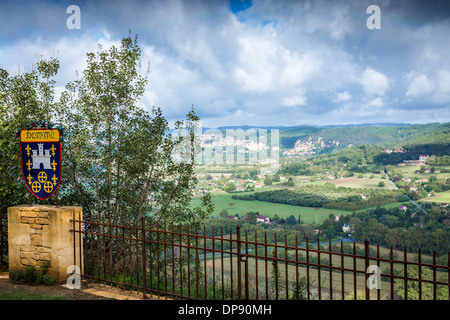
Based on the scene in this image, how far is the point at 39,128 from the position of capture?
21.7ft

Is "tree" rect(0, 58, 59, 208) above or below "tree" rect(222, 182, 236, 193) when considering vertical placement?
above

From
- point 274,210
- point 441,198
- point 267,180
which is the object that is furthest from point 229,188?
point 441,198

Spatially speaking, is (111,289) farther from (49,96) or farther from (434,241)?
(434,241)

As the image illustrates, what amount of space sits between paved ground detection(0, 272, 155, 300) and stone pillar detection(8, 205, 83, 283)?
319 millimetres

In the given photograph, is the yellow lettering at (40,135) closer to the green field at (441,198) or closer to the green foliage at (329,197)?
the green foliage at (329,197)

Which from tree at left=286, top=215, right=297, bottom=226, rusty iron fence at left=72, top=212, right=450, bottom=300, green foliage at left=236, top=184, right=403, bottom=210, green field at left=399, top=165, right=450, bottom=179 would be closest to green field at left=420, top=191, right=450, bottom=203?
green foliage at left=236, top=184, right=403, bottom=210

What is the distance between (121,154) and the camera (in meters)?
10.7

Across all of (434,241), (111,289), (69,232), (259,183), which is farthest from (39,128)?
(259,183)

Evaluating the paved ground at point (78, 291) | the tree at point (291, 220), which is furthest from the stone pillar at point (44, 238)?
the tree at point (291, 220)

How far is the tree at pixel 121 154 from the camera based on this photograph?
1053 cm

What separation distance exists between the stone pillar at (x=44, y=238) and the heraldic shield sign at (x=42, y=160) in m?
0.40

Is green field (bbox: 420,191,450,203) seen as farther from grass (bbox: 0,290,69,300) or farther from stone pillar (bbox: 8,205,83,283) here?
grass (bbox: 0,290,69,300)

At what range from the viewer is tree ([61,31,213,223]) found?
10531mm

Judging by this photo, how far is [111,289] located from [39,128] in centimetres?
331
